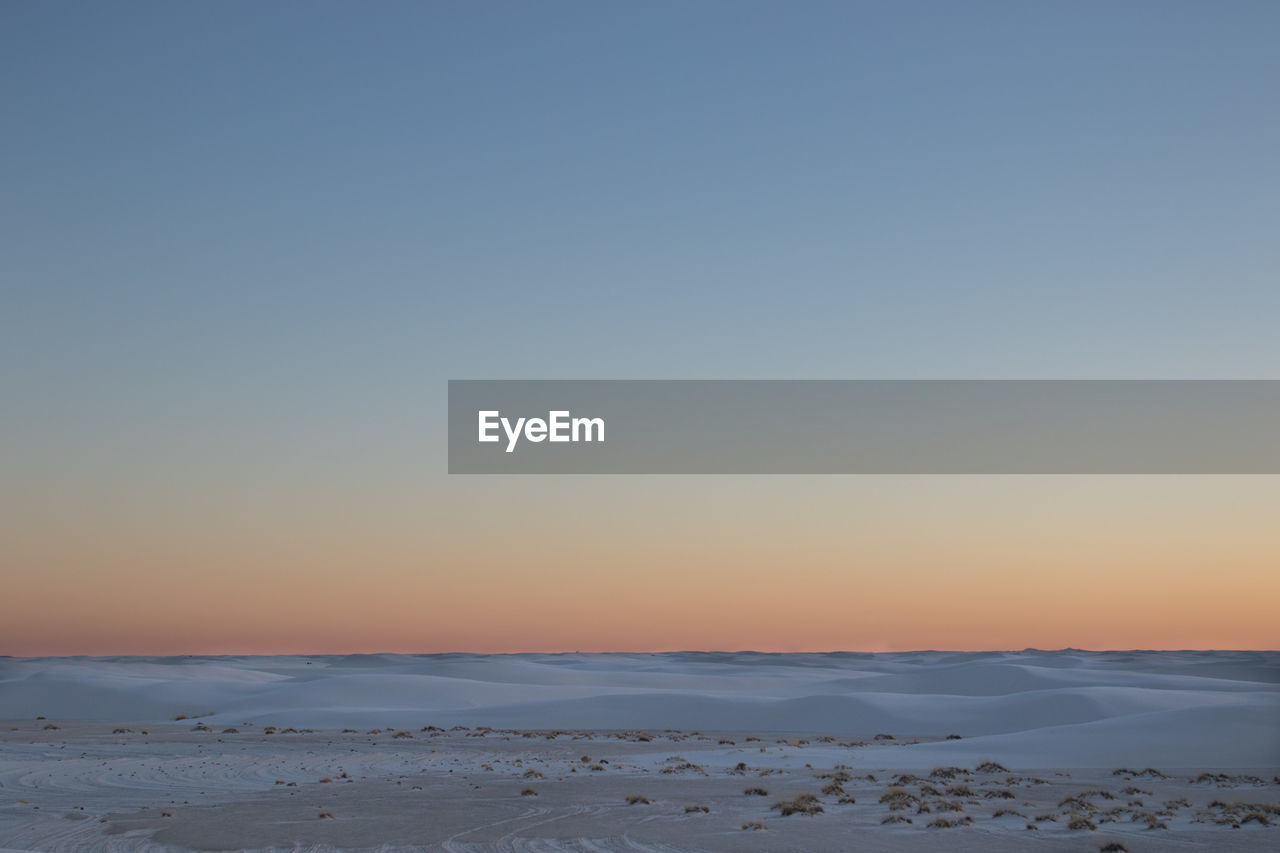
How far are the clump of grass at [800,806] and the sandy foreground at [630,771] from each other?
80mm

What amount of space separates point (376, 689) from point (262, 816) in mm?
49402

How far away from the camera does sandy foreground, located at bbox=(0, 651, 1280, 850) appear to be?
19891mm

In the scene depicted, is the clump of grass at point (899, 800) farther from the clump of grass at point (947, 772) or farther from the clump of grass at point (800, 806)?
the clump of grass at point (947, 772)

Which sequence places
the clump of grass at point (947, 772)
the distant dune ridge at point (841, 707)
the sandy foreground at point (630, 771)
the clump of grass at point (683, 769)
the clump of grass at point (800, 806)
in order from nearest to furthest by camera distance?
the sandy foreground at point (630, 771) → the clump of grass at point (800, 806) → the clump of grass at point (947, 772) → the clump of grass at point (683, 769) → the distant dune ridge at point (841, 707)

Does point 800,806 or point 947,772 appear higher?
point 800,806

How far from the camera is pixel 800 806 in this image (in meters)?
22.4

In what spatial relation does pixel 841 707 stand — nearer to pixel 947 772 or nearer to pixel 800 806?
pixel 947 772

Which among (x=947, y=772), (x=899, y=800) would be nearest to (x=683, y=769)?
(x=947, y=772)

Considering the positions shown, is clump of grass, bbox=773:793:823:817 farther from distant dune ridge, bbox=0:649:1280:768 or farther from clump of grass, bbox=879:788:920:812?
distant dune ridge, bbox=0:649:1280:768

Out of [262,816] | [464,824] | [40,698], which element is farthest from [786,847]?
[40,698]

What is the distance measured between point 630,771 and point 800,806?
981 cm

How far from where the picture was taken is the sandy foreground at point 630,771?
19891 mm

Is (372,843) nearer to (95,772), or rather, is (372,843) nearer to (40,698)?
(95,772)

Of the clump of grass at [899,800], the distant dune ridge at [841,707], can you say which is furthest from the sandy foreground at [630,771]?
the distant dune ridge at [841,707]
